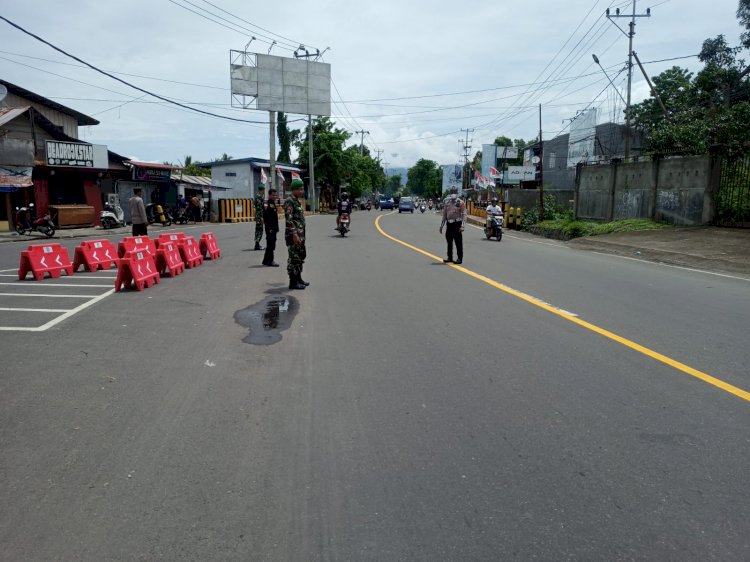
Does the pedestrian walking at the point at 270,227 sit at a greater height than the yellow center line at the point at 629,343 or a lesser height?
greater

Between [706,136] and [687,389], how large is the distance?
25.1m

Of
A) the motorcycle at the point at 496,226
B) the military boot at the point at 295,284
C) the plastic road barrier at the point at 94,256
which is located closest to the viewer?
the military boot at the point at 295,284

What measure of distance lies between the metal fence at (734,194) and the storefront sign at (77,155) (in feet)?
85.4

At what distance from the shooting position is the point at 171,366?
17.8ft

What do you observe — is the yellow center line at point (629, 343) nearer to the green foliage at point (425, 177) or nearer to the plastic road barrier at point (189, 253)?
the plastic road barrier at point (189, 253)

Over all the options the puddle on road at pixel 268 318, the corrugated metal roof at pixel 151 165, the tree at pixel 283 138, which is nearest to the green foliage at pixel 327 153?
the tree at pixel 283 138

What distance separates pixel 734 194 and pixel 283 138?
5071 cm

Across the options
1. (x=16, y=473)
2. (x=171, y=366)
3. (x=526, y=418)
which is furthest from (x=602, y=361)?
(x=16, y=473)

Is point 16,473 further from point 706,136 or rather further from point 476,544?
point 706,136

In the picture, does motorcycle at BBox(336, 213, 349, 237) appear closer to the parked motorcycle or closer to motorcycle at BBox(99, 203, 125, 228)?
the parked motorcycle

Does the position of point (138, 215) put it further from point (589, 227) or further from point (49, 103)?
point (49, 103)

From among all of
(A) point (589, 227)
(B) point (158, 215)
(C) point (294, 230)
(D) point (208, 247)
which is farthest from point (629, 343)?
(B) point (158, 215)

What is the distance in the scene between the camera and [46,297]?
9.02 meters

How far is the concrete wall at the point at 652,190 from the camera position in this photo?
750 inches
